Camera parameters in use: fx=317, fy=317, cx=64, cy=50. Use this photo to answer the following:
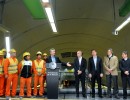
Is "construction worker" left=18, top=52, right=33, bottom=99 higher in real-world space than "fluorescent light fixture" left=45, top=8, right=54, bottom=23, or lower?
lower

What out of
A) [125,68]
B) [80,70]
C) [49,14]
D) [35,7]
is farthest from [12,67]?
[125,68]

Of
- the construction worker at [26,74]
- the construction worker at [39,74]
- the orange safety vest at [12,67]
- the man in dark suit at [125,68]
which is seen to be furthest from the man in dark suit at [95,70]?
the orange safety vest at [12,67]

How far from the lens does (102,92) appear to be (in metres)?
13.4

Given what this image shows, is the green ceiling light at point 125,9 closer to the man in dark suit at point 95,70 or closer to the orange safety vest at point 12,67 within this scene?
the man in dark suit at point 95,70

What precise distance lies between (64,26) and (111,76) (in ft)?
29.0

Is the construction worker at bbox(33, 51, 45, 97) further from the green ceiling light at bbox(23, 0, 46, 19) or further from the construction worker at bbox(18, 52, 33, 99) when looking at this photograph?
the green ceiling light at bbox(23, 0, 46, 19)

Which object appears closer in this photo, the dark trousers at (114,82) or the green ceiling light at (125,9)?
the dark trousers at (114,82)

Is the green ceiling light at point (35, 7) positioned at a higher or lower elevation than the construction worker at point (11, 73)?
higher

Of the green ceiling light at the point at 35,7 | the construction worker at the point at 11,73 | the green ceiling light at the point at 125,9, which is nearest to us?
the construction worker at the point at 11,73

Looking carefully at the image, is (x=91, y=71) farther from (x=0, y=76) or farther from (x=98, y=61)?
(x=0, y=76)

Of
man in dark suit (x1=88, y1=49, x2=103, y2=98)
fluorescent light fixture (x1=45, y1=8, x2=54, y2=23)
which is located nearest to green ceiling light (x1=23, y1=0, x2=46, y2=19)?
fluorescent light fixture (x1=45, y1=8, x2=54, y2=23)

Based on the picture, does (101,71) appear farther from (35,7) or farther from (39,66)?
(35,7)

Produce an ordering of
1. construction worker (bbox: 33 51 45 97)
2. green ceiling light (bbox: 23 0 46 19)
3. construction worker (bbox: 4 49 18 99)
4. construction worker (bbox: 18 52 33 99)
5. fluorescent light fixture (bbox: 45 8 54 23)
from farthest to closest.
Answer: green ceiling light (bbox: 23 0 46 19) < construction worker (bbox: 33 51 45 97) < construction worker (bbox: 18 52 33 99) < construction worker (bbox: 4 49 18 99) < fluorescent light fixture (bbox: 45 8 54 23)

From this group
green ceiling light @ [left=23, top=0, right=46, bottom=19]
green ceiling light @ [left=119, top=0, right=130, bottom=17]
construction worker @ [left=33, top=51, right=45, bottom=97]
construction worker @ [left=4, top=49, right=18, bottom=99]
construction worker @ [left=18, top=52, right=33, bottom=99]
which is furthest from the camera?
green ceiling light @ [left=119, top=0, right=130, bottom=17]
